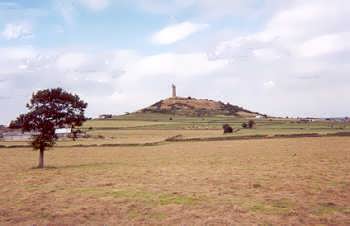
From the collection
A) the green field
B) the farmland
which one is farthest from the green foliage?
the green field

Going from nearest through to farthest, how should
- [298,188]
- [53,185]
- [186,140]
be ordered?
[298,188] < [53,185] < [186,140]

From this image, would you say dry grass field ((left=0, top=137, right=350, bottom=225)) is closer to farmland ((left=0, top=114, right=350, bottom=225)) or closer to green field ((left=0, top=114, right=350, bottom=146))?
farmland ((left=0, top=114, right=350, bottom=225))

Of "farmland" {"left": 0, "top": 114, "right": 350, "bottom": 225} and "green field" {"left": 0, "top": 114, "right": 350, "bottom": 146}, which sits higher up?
"green field" {"left": 0, "top": 114, "right": 350, "bottom": 146}

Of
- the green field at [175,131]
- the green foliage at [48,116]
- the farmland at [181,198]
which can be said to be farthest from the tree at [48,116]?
the green field at [175,131]

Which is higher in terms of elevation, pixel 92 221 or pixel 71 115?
pixel 71 115

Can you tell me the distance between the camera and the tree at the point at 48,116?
42.8 m

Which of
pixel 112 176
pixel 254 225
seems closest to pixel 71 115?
pixel 112 176

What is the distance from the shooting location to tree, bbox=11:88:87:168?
42.8 metres

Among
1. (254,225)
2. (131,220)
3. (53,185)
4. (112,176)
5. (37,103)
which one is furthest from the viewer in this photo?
(37,103)

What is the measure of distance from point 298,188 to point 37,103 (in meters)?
28.1

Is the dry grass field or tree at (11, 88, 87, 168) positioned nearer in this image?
the dry grass field

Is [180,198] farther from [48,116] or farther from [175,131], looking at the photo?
[175,131]

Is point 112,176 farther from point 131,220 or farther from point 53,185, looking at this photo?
point 131,220

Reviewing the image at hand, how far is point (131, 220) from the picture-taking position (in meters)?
17.7
